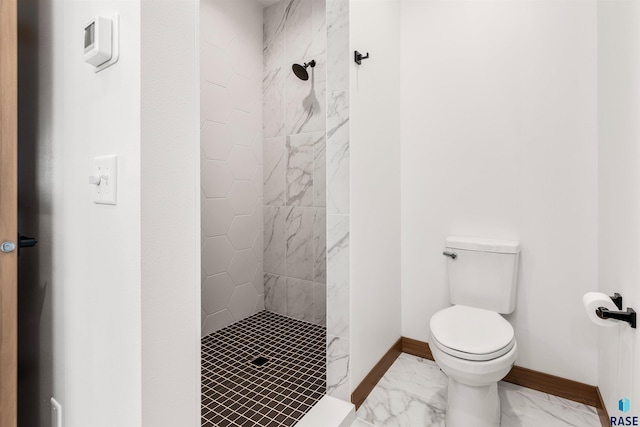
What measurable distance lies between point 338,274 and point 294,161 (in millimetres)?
1300

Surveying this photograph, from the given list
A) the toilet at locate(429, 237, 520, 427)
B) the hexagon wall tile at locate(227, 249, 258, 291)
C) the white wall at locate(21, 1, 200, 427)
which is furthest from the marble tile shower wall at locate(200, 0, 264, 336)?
the toilet at locate(429, 237, 520, 427)

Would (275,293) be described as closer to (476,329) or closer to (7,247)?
(476,329)

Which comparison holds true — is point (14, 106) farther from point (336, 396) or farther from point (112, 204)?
point (336, 396)

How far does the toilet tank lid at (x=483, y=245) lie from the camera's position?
1.77 metres

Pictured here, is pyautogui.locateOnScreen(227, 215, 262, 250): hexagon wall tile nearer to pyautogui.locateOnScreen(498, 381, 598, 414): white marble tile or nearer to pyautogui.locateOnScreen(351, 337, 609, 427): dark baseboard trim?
pyautogui.locateOnScreen(351, 337, 609, 427): dark baseboard trim

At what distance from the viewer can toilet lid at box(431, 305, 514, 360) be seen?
1.34 metres

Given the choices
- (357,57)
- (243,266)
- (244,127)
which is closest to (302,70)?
(244,127)

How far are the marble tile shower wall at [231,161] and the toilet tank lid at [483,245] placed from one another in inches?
61.4

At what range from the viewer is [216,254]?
2.48 metres

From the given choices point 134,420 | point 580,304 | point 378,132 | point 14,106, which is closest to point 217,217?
point 378,132

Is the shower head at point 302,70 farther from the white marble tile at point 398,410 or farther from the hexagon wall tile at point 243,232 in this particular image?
the white marble tile at point 398,410

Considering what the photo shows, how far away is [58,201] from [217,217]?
1.49m

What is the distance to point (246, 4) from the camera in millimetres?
2652

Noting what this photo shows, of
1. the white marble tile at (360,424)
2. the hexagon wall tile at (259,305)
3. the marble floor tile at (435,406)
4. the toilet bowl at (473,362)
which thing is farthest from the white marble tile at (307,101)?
the white marble tile at (360,424)
